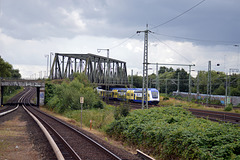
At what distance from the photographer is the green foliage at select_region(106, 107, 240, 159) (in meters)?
10.3

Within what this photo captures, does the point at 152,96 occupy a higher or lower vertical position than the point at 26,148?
higher

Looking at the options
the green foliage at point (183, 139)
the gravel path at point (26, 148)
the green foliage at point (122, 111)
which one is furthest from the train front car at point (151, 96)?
the gravel path at point (26, 148)

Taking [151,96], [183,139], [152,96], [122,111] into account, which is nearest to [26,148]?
[183,139]

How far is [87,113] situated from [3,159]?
2046 centimetres

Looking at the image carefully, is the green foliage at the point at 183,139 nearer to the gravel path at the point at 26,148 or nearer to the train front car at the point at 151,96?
the gravel path at the point at 26,148

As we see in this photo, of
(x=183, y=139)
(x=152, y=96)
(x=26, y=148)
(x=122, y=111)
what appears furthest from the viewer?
(x=152, y=96)

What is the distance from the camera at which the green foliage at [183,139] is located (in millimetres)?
10312

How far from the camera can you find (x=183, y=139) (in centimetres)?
1192

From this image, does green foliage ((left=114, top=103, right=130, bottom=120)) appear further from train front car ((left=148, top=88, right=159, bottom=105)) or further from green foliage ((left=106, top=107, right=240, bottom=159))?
train front car ((left=148, top=88, right=159, bottom=105))

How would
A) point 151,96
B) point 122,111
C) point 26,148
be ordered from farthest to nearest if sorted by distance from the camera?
point 151,96, point 122,111, point 26,148

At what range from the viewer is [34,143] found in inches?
630

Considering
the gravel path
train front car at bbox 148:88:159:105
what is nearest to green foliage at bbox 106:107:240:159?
the gravel path

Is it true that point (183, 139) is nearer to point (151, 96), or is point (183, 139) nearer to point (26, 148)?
point (26, 148)

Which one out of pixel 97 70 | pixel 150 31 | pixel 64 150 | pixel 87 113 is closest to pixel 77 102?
pixel 87 113
